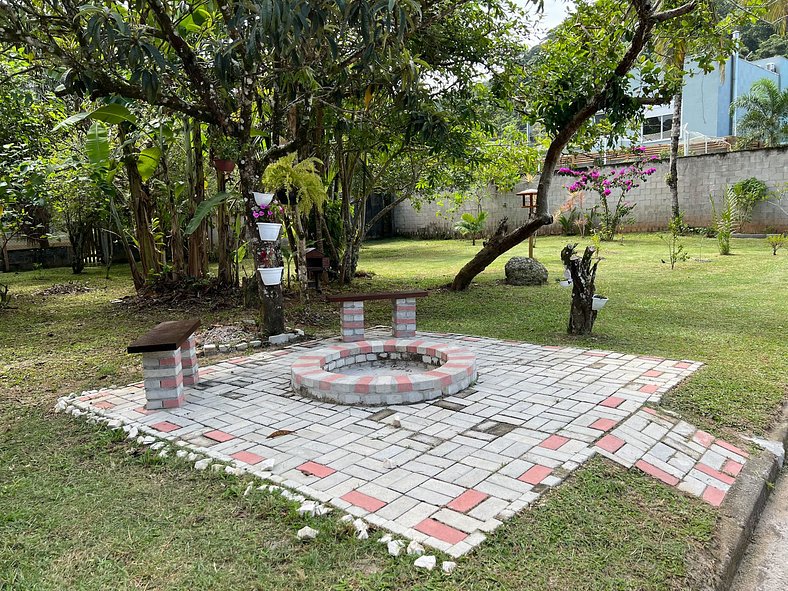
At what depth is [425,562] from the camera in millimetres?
2252

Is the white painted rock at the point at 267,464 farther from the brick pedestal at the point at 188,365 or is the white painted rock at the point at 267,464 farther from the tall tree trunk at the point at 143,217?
the tall tree trunk at the point at 143,217

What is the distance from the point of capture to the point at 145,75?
4.48m

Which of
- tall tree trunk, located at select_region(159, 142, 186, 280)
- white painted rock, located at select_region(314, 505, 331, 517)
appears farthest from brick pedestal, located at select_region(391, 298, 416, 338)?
tall tree trunk, located at select_region(159, 142, 186, 280)

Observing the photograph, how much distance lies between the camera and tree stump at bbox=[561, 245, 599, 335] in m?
6.11

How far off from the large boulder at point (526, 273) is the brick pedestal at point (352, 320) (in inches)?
215

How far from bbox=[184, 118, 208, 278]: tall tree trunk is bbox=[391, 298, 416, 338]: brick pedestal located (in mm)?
4023

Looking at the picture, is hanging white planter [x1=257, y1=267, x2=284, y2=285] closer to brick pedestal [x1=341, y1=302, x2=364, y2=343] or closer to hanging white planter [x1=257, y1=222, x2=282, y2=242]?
hanging white planter [x1=257, y1=222, x2=282, y2=242]

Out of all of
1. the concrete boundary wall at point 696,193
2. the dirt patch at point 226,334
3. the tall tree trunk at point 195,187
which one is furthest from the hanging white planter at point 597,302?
the concrete boundary wall at point 696,193

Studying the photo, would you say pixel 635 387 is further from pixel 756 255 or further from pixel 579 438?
pixel 756 255

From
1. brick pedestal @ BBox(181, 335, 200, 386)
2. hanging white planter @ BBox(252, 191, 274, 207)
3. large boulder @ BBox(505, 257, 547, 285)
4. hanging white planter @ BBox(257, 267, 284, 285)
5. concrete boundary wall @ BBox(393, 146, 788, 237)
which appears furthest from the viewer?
concrete boundary wall @ BBox(393, 146, 788, 237)

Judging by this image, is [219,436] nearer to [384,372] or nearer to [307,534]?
[307,534]

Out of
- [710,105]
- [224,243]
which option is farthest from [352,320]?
[710,105]

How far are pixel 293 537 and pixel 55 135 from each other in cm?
1006

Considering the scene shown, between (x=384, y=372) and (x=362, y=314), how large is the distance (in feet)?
3.41
